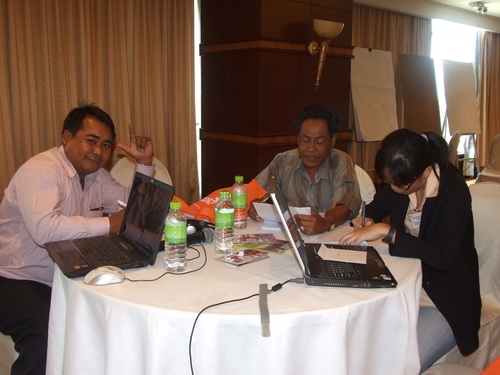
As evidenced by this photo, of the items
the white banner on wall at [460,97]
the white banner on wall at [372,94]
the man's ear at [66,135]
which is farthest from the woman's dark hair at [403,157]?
the white banner on wall at [460,97]

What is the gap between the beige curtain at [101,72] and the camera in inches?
144

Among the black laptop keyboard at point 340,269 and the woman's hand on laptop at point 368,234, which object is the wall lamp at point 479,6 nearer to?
the woman's hand on laptop at point 368,234

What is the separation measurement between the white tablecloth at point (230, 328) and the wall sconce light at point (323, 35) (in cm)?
336

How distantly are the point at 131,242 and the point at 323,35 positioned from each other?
3330 millimetres

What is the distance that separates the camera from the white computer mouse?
4.80 ft

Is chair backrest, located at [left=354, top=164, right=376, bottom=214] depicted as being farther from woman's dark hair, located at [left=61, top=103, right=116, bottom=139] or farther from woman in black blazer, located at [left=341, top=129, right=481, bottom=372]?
woman's dark hair, located at [left=61, top=103, right=116, bottom=139]

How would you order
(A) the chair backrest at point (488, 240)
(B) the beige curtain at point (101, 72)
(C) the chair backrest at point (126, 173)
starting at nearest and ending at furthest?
Result: (A) the chair backrest at point (488, 240)
(C) the chair backrest at point (126, 173)
(B) the beige curtain at point (101, 72)

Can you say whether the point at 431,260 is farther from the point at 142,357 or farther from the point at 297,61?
the point at 297,61

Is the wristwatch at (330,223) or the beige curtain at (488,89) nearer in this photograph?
the wristwatch at (330,223)

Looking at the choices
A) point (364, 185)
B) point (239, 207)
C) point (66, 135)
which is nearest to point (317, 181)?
point (364, 185)

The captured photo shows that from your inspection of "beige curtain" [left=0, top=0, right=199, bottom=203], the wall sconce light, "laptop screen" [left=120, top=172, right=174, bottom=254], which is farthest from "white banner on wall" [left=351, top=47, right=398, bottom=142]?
"laptop screen" [left=120, top=172, right=174, bottom=254]

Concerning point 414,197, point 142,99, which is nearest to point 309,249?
point 414,197

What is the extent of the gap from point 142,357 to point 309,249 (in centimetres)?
74

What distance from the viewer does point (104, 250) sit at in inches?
69.7
